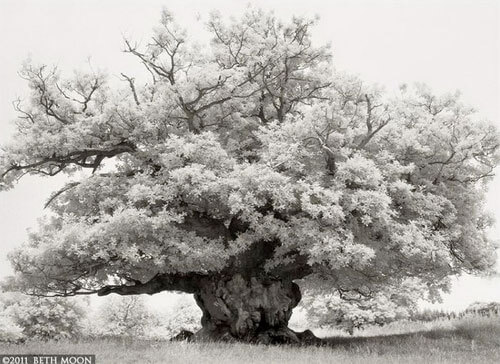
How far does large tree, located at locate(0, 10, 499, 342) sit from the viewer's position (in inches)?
790

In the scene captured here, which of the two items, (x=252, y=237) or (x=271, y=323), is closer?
(x=252, y=237)

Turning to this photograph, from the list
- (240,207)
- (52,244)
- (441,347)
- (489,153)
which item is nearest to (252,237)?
(240,207)

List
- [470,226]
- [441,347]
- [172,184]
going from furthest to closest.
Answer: [470,226]
[441,347]
[172,184]

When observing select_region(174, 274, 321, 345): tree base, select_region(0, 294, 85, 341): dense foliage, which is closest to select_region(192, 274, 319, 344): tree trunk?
select_region(174, 274, 321, 345): tree base

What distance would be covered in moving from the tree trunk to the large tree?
0.07m

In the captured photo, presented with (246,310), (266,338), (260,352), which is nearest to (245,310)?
(246,310)

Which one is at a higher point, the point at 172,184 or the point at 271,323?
the point at 172,184

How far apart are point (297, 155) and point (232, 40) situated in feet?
23.0

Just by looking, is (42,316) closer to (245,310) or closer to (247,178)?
(245,310)

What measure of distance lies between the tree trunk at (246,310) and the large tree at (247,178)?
0.07 m

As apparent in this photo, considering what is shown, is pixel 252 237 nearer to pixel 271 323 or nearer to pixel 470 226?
pixel 271 323

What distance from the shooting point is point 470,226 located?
2419cm

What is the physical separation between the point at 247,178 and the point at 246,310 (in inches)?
276

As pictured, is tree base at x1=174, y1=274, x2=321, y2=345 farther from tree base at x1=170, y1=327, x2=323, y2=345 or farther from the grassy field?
the grassy field
